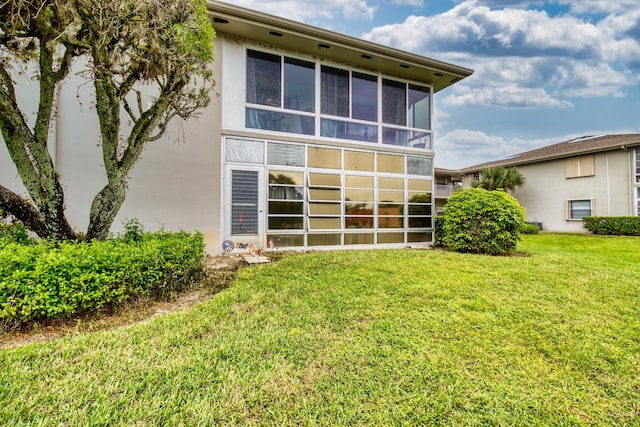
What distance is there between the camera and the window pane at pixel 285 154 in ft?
26.7

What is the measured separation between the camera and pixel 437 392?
6.79 feet

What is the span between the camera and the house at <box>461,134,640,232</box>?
49.0ft

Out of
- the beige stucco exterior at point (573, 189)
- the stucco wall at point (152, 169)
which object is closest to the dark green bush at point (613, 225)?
the beige stucco exterior at point (573, 189)

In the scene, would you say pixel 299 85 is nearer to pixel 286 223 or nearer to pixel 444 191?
pixel 286 223

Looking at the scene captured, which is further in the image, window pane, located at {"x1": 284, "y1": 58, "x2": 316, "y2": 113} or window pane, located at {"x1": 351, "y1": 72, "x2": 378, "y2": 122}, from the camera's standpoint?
window pane, located at {"x1": 351, "y1": 72, "x2": 378, "y2": 122}

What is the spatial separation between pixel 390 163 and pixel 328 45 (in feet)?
13.4

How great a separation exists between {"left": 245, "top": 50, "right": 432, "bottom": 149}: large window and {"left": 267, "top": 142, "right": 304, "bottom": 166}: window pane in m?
0.50

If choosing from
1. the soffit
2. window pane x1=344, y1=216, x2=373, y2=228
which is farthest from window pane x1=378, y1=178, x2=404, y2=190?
the soffit

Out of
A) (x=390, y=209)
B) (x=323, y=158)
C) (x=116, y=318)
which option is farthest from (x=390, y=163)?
(x=116, y=318)

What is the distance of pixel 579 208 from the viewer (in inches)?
662

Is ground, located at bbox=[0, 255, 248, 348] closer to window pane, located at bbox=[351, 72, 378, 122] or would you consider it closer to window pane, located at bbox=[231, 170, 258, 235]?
window pane, located at bbox=[231, 170, 258, 235]

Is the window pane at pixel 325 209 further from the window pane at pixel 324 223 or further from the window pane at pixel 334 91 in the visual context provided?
the window pane at pixel 334 91

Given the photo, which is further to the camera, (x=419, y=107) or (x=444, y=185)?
(x=444, y=185)

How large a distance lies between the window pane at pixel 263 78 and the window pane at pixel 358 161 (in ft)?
8.80
